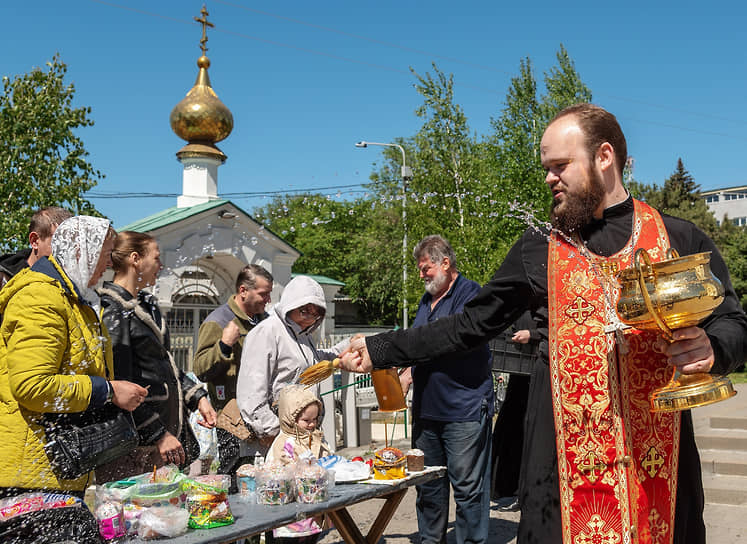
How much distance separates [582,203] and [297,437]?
8.62 ft

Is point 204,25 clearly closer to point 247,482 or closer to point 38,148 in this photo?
point 38,148

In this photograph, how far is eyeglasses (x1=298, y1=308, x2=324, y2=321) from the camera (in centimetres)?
483

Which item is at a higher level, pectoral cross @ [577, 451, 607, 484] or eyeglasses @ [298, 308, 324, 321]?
eyeglasses @ [298, 308, 324, 321]

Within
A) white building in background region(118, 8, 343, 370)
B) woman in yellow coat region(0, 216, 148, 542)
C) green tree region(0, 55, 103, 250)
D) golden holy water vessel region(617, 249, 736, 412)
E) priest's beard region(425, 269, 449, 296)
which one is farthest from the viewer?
white building in background region(118, 8, 343, 370)

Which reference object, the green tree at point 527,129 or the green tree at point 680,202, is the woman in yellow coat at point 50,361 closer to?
the green tree at point 527,129

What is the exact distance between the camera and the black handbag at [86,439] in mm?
2818

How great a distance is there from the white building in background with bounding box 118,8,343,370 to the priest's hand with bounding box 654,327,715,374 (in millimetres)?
14544

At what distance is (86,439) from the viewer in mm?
2896

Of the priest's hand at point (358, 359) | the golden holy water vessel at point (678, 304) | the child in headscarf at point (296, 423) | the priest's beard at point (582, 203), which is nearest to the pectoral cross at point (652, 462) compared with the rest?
the golden holy water vessel at point (678, 304)

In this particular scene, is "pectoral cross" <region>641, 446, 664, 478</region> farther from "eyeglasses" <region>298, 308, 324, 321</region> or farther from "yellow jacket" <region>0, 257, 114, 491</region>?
"eyeglasses" <region>298, 308, 324, 321</region>

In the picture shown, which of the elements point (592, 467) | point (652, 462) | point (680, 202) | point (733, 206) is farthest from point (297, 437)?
point (733, 206)

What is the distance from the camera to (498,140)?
19.4 meters

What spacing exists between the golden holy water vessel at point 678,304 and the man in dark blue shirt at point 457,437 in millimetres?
2965

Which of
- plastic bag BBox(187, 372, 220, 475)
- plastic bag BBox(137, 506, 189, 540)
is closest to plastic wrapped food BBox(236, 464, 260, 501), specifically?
plastic bag BBox(137, 506, 189, 540)
